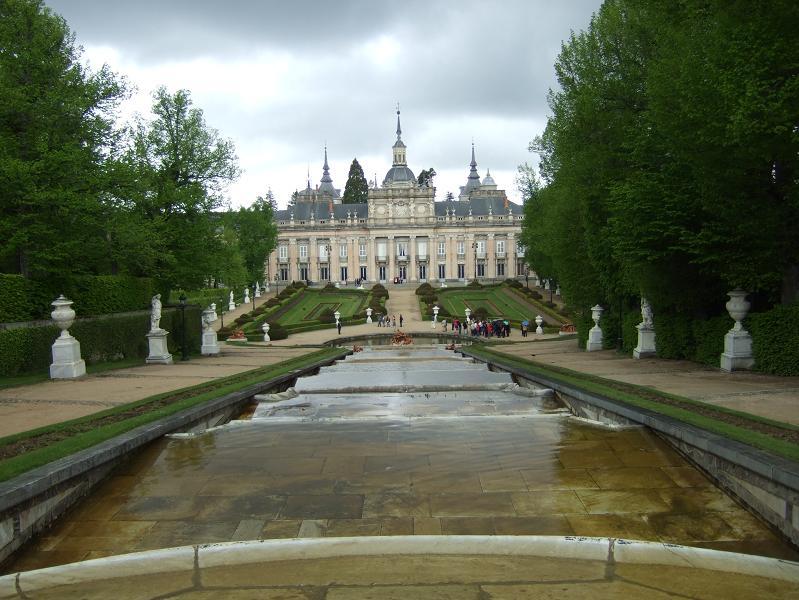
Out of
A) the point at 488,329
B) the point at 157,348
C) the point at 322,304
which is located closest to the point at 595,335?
the point at 488,329

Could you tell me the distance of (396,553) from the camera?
14.3 feet

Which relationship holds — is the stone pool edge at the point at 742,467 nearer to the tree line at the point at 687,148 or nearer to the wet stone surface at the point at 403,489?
the wet stone surface at the point at 403,489

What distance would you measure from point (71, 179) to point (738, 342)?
17.6m

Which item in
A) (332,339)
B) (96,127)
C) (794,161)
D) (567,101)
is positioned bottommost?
(332,339)

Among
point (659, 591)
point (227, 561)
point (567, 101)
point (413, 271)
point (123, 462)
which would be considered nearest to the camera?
point (659, 591)

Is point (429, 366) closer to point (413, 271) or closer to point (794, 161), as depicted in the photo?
point (794, 161)

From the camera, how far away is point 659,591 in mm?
3809

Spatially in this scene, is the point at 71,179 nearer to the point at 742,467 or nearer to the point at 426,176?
the point at 742,467

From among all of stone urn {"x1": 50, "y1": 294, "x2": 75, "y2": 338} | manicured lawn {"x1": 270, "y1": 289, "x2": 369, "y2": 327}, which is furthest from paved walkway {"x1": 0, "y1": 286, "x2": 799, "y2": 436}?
manicured lawn {"x1": 270, "y1": 289, "x2": 369, "y2": 327}

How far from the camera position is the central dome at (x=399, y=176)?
90250mm

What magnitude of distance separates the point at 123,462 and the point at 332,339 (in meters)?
29.0

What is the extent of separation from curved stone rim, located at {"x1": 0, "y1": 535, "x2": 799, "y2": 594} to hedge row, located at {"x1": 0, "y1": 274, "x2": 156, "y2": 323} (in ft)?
45.3

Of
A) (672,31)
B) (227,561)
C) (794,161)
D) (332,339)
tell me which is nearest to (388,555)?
(227,561)

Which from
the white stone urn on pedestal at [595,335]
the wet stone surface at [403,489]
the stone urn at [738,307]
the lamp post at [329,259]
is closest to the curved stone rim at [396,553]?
the wet stone surface at [403,489]
